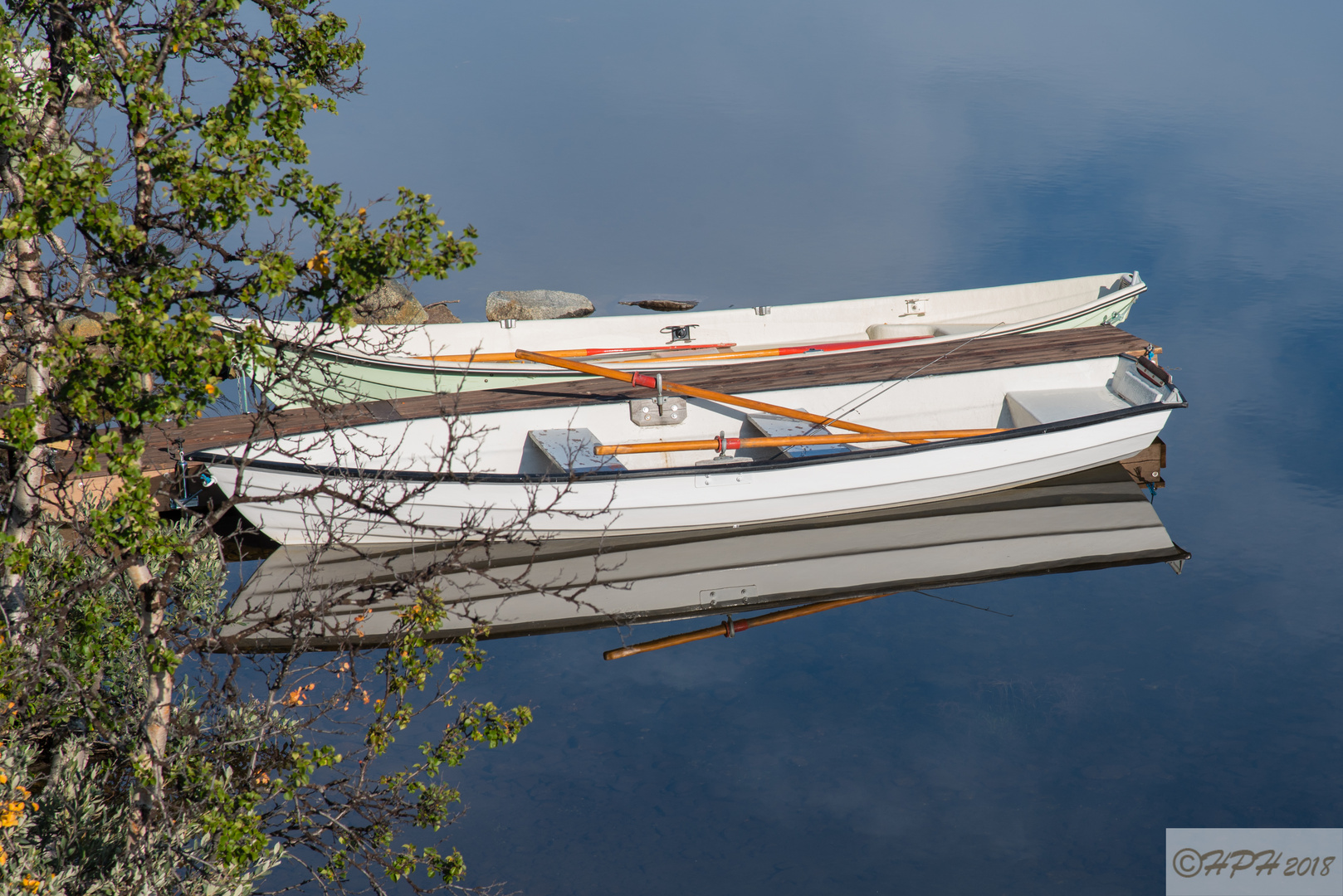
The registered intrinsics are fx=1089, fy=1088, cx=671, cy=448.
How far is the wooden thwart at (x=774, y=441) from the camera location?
1237cm

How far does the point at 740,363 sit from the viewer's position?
15.2m

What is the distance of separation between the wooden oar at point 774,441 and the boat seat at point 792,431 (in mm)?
156

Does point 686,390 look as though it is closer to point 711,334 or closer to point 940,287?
point 711,334

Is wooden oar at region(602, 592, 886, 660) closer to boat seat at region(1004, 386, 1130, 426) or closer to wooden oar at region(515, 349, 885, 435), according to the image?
wooden oar at region(515, 349, 885, 435)

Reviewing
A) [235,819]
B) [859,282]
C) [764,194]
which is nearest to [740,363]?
[859,282]

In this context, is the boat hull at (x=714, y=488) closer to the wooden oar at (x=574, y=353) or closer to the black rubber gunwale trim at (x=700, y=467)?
the black rubber gunwale trim at (x=700, y=467)

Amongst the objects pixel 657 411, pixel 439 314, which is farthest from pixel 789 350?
pixel 439 314

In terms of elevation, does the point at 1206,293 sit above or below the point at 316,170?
below

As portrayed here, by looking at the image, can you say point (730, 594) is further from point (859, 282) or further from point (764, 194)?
point (764, 194)

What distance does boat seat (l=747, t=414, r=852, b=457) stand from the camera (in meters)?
13.1

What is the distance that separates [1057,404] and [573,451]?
262 inches

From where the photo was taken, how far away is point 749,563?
12344 millimetres

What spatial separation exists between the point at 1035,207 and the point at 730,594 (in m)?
20.0

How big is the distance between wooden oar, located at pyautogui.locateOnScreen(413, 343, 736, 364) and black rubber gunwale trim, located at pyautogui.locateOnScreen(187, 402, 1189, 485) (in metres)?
3.26
